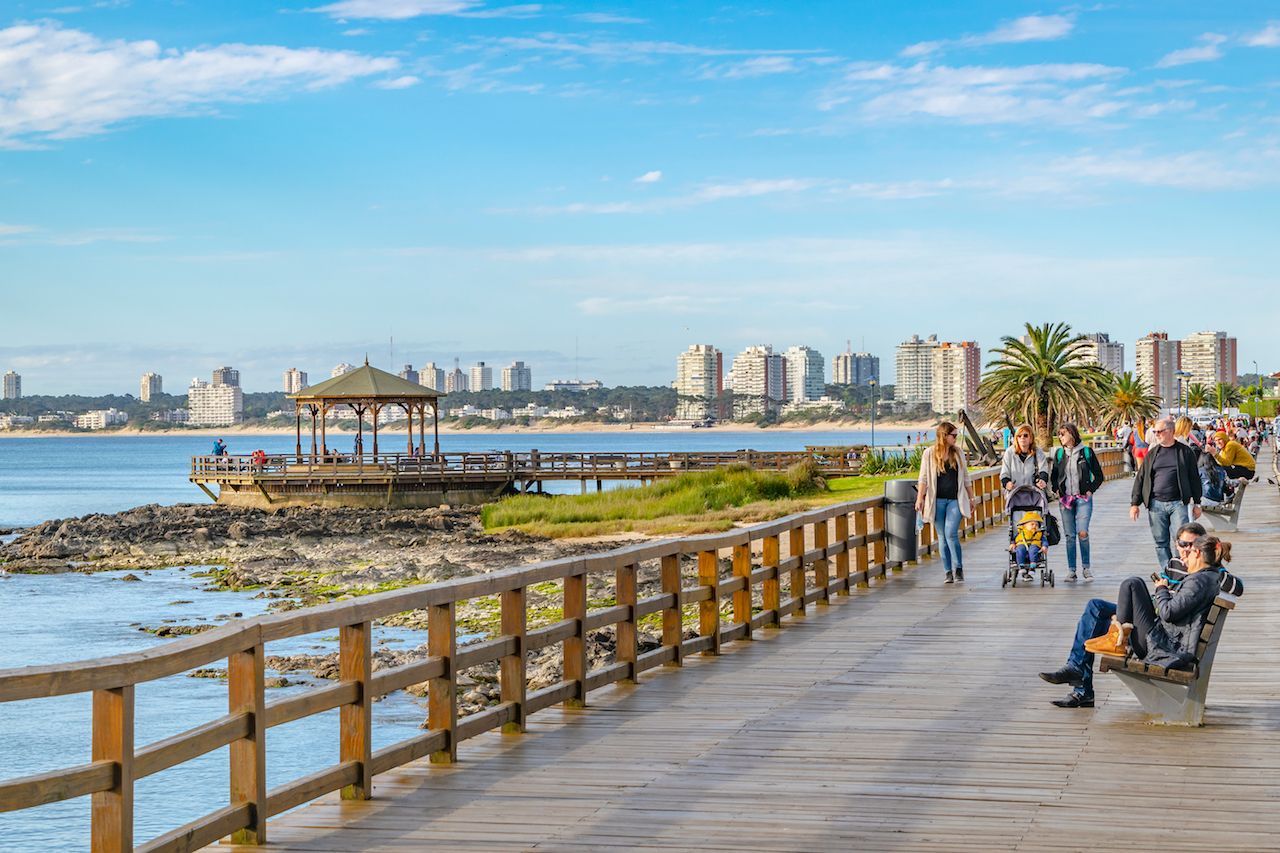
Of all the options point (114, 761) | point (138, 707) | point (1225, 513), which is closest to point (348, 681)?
point (114, 761)

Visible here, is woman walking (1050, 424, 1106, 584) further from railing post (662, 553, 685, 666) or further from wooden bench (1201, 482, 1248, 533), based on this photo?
wooden bench (1201, 482, 1248, 533)

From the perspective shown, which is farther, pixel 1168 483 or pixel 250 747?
pixel 1168 483

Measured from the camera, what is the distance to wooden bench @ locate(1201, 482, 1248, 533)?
952 inches

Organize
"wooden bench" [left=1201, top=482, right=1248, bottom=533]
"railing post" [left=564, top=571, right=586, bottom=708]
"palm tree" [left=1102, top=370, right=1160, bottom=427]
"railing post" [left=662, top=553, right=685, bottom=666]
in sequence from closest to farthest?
"railing post" [left=564, top=571, right=586, bottom=708] → "railing post" [left=662, top=553, right=685, bottom=666] → "wooden bench" [left=1201, top=482, right=1248, bottom=533] → "palm tree" [left=1102, top=370, right=1160, bottom=427]

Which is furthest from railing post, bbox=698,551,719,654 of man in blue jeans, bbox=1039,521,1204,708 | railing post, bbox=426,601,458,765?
railing post, bbox=426,601,458,765

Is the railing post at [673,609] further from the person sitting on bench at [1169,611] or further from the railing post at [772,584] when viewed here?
the person sitting on bench at [1169,611]

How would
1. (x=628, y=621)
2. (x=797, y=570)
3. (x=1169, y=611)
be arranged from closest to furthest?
(x=1169, y=611)
(x=628, y=621)
(x=797, y=570)

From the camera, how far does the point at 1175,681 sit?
881 cm

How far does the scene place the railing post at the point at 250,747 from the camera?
631cm

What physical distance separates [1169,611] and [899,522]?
10.8m

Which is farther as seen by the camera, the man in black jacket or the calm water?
the man in black jacket

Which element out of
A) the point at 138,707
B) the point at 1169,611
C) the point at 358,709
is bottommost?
the point at 138,707

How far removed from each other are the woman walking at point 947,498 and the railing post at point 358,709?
11.0m

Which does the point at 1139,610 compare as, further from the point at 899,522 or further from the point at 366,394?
the point at 366,394
